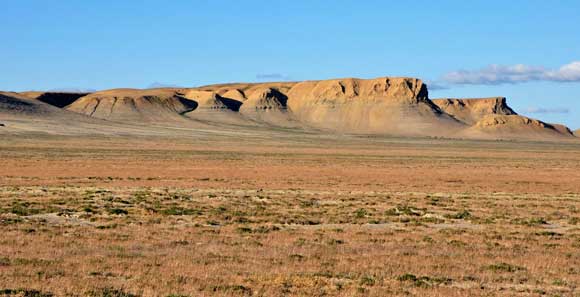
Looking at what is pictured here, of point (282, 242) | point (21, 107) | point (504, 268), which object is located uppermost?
point (504, 268)

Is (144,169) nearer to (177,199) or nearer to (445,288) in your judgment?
(177,199)

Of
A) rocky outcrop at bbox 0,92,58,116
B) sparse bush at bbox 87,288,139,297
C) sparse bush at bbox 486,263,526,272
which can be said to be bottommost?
rocky outcrop at bbox 0,92,58,116

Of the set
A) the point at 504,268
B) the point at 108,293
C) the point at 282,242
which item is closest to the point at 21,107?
the point at 282,242

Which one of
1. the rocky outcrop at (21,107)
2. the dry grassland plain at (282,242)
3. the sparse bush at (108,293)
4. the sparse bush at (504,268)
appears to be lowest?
the rocky outcrop at (21,107)

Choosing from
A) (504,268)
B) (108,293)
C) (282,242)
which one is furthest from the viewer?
(282,242)

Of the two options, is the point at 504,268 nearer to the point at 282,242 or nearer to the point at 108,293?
the point at 282,242

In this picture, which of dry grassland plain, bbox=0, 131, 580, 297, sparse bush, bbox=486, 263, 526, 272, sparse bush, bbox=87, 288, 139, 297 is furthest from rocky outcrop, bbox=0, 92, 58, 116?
sparse bush, bbox=87, 288, 139, 297

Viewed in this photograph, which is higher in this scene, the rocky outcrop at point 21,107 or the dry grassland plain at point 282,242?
the dry grassland plain at point 282,242

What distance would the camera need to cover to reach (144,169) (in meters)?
57.0

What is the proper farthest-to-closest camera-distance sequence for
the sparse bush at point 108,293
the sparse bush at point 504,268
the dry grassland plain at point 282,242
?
the sparse bush at point 504,268
the dry grassland plain at point 282,242
the sparse bush at point 108,293

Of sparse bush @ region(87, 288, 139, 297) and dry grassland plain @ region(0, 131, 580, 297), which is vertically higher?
sparse bush @ region(87, 288, 139, 297)

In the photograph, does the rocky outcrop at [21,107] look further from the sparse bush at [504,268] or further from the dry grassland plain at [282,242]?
the sparse bush at [504,268]

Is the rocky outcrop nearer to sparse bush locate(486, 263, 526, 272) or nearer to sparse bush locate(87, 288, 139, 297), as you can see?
sparse bush locate(486, 263, 526, 272)

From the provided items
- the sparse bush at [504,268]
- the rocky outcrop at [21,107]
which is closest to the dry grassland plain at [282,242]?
the sparse bush at [504,268]
